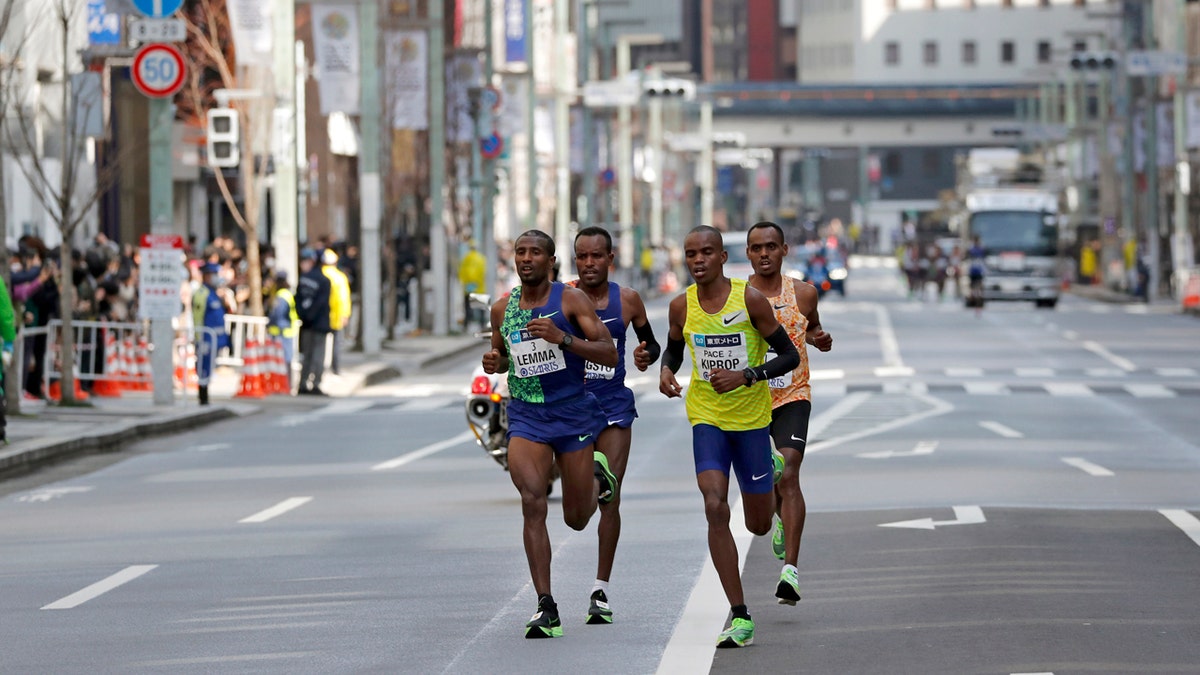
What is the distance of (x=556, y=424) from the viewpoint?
11.7 m

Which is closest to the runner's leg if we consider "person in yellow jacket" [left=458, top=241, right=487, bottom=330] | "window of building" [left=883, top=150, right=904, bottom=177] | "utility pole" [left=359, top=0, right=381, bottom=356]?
"utility pole" [left=359, top=0, right=381, bottom=356]

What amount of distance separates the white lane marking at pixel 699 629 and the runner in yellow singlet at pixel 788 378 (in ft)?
1.20

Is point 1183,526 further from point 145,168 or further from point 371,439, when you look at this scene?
point 145,168

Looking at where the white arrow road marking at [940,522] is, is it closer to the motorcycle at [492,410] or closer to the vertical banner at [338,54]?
the motorcycle at [492,410]

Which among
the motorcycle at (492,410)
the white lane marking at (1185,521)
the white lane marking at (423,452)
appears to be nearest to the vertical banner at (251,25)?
the white lane marking at (423,452)

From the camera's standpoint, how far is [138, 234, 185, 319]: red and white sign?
28594 millimetres

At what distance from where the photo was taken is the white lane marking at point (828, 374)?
34.9 meters

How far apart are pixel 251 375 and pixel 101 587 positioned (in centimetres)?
1859

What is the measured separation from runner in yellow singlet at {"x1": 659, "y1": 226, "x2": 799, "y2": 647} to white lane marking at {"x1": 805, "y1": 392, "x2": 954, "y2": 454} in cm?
1111

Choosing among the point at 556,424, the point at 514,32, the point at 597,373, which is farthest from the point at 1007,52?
the point at 556,424

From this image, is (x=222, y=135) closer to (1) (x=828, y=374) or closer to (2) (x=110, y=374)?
(2) (x=110, y=374)

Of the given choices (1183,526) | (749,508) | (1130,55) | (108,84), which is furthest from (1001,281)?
(749,508)

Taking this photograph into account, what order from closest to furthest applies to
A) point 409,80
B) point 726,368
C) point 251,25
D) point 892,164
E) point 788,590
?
point 726,368
point 788,590
point 251,25
point 409,80
point 892,164

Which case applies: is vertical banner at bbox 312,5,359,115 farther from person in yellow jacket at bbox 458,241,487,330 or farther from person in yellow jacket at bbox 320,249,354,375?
person in yellow jacket at bbox 458,241,487,330
